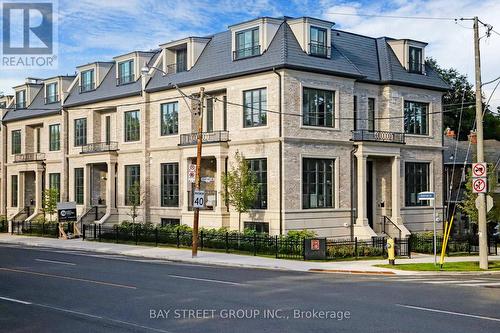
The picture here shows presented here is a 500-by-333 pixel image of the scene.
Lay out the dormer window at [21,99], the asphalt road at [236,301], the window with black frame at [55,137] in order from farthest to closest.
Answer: the dormer window at [21,99] → the window with black frame at [55,137] → the asphalt road at [236,301]

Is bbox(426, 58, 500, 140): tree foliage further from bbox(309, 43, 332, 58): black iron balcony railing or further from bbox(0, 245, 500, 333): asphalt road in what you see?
bbox(0, 245, 500, 333): asphalt road

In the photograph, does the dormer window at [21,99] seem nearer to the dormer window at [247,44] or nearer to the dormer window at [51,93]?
the dormer window at [51,93]

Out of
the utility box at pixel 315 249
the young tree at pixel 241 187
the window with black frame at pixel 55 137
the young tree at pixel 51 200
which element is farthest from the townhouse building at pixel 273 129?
the utility box at pixel 315 249

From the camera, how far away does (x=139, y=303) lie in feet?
47.3

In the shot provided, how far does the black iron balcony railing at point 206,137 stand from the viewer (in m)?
36.9

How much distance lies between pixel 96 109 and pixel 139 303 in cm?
3499

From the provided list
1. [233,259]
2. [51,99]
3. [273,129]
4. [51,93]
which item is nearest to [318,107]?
[273,129]

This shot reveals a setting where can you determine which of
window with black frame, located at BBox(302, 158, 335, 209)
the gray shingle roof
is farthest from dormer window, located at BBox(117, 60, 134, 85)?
window with black frame, located at BBox(302, 158, 335, 209)

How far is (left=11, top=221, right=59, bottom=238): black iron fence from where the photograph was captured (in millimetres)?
45000

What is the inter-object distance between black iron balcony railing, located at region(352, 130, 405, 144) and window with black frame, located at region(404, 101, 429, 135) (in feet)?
6.51

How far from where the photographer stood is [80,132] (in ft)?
163

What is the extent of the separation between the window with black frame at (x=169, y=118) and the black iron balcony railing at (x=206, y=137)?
1.93 metres

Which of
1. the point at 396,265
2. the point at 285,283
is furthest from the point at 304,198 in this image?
the point at 285,283

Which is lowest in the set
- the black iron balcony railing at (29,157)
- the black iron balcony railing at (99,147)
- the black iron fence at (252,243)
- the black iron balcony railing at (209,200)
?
the black iron fence at (252,243)
